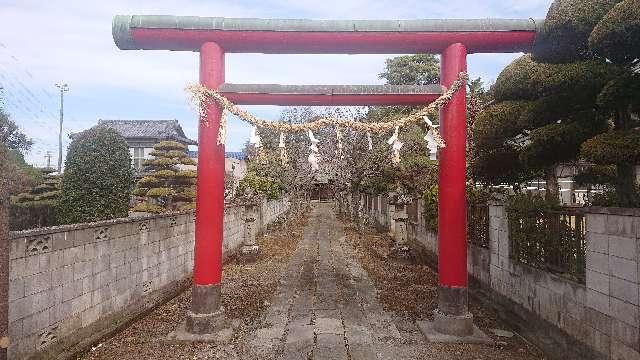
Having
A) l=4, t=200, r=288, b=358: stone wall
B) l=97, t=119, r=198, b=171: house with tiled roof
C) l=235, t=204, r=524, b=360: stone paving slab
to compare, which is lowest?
l=235, t=204, r=524, b=360: stone paving slab

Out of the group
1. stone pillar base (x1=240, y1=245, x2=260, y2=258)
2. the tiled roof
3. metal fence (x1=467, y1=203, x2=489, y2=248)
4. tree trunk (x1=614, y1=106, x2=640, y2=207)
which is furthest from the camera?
the tiled roof

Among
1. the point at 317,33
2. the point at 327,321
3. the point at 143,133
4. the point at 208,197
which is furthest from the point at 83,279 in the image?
the point at 143,133

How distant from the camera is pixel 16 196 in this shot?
17.2 m

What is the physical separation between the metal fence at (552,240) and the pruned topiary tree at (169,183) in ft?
47.6

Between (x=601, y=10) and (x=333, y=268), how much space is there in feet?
32.0

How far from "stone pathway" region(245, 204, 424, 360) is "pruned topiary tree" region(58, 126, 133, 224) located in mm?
5719

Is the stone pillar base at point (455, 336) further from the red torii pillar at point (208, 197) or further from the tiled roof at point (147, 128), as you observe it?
the tiled roof at point (147, 128)

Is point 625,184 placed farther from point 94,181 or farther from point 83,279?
point 94,181

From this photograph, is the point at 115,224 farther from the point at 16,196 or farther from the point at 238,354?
the point at 16,196

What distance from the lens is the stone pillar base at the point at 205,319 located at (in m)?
6.91

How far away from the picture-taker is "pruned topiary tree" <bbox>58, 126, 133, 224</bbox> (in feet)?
42.4

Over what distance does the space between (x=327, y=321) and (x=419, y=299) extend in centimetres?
260

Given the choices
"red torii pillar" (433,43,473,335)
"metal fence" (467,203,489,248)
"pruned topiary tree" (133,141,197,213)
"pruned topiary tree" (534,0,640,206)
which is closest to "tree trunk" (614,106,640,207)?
"pruned topiary tree" (534,0,640,206)

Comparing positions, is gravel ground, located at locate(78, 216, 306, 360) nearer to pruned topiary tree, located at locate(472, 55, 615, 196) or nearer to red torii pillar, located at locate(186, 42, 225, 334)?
red torii pillar, located at locate(186, 42, 225, 334)
